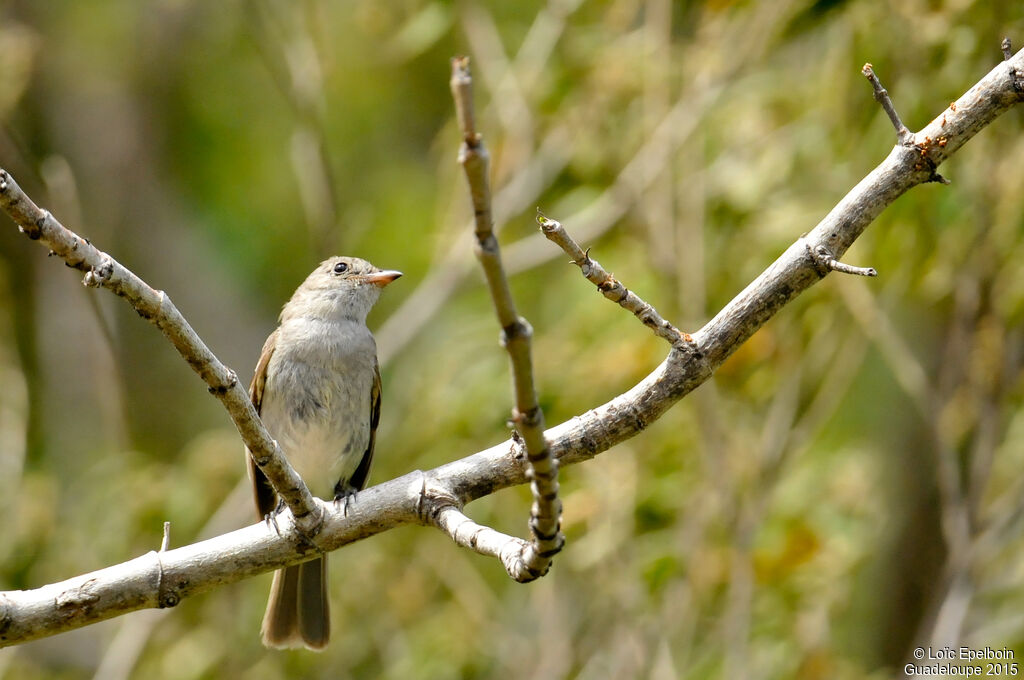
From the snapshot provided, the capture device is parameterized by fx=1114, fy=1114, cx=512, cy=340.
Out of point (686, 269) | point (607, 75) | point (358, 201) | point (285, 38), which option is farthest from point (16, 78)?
point (686, 269)

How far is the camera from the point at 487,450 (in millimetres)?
3006

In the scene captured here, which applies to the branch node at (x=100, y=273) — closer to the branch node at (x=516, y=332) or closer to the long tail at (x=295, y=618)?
the branch node at (x=516, y=332)

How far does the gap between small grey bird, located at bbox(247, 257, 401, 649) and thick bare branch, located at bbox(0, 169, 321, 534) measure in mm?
1852

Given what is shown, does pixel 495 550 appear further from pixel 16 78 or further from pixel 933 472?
pixel 16 78

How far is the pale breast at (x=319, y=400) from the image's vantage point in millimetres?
4820

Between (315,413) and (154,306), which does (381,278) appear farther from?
(154,306)

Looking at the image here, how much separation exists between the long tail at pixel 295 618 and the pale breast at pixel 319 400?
480mm

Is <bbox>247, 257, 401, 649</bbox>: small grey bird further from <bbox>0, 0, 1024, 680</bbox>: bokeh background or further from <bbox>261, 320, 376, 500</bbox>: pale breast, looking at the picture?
<bbox>0, 0, 1024, 680</bbox>: bokeh background

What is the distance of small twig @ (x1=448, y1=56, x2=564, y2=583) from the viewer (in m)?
1.62

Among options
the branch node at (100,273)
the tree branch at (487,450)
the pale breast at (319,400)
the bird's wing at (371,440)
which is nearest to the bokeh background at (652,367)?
the bird's wing at (371,440)

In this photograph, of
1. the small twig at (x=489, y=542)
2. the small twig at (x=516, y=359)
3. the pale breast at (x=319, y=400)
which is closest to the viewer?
the small twig at (x=516, y=359)

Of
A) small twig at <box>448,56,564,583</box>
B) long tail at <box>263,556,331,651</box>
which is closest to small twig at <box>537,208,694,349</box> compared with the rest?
small twig at <box>448,56,564,583</box>

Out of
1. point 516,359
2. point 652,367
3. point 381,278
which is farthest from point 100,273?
point 652,367

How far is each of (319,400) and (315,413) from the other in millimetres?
59
